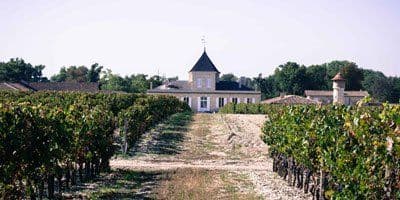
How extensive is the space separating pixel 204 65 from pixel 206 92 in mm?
3546

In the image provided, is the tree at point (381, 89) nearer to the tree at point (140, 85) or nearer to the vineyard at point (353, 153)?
the tree at point (140, 85)

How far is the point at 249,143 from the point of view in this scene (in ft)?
82.3

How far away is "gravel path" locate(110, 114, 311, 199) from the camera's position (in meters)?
14.5

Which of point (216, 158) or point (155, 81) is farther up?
point (155, 81)

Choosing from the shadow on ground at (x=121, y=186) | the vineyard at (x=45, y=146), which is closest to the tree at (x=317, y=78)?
the shadow on ground at (x=121, y=186)

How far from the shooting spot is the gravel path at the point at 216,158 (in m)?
14.5

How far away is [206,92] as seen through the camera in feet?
225

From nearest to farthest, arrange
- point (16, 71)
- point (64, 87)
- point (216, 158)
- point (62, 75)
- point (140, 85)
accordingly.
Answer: point (216, 158) → point (64, 87) → point (140, 85) → point (16, 71) → point (62, 75)

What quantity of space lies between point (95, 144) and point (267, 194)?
503 cm

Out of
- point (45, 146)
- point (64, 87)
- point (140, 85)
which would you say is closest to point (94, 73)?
point (140, 85)

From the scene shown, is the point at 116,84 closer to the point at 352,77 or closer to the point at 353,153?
the point at 352,77

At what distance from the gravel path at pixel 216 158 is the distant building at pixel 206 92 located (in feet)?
132

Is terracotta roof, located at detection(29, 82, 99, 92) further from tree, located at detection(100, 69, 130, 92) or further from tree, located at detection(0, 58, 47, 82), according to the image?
tree, located at detection(0, 58, 47, 82)

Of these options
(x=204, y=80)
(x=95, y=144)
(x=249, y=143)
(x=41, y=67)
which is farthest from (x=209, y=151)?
(x=41, y=67)
